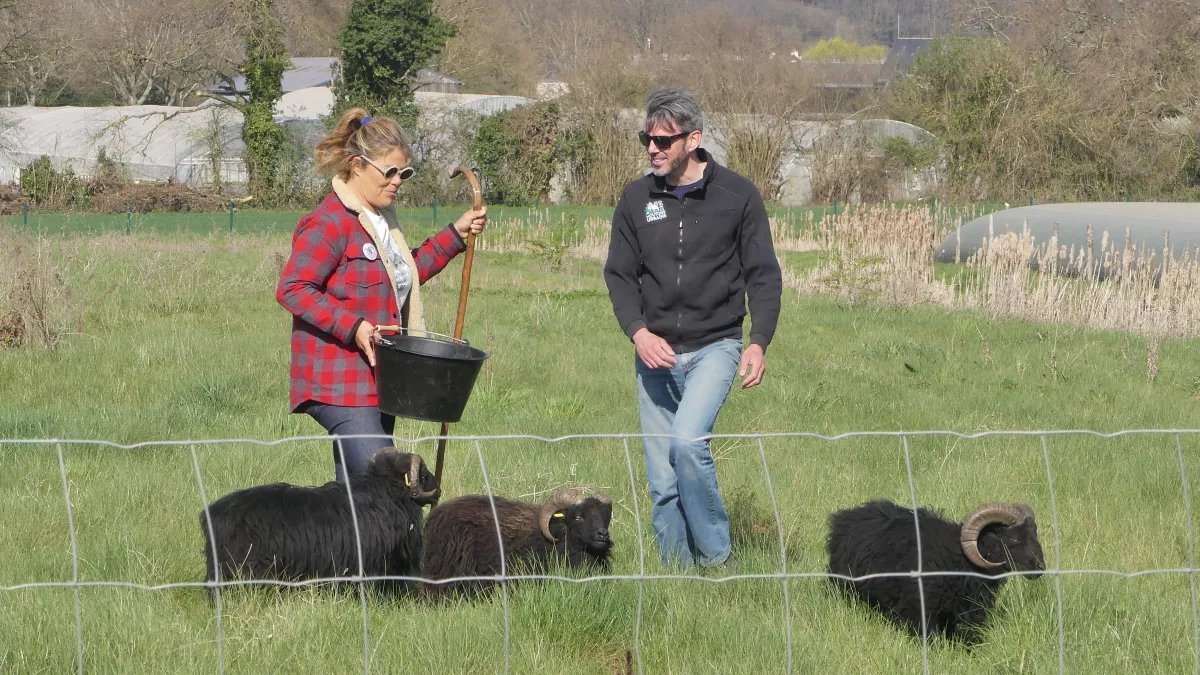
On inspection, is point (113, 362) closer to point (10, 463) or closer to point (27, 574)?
point (10, 463)

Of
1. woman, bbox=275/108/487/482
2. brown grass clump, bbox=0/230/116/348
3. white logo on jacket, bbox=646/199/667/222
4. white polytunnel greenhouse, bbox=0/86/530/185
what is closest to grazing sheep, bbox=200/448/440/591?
woman, bbox=275/108/487/482

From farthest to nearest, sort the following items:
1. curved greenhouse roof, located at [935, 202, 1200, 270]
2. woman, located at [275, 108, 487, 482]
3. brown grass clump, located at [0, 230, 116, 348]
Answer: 1. curved greenhouse roof, located at [935, 202, 1200, 270]
2. brown grass clump, located at [0, 230, 116, 348]
3. woman, located at [275, 108, 487, 482]

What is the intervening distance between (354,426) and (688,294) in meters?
1.53

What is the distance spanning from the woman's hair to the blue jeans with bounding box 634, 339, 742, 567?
58.6 inches

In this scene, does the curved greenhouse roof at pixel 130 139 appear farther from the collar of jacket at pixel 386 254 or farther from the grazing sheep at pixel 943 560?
the grazing sheep at pixel 943 560

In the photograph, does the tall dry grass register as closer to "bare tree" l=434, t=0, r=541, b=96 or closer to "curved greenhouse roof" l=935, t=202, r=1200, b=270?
"curved greenhouse roof" l=935, t=202, r=1200, b=270

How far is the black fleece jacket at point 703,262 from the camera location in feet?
16.6

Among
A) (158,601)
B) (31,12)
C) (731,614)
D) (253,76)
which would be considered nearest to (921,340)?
(731,614)

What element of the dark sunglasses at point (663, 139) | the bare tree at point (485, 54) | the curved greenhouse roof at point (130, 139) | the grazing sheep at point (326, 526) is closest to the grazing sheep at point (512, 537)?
the grazing sheep at point (326, 526)

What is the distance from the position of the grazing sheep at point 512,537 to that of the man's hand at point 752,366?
78 cm

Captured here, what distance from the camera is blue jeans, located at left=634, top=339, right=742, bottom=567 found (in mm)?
4914

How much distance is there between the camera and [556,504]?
4871 millimetres

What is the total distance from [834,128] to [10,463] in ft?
119

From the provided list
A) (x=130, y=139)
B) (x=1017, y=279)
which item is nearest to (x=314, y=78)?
(x=130, y=139)
